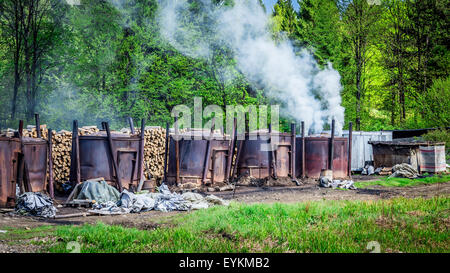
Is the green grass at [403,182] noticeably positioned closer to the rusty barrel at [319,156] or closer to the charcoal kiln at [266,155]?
the rusty barrel at [319,156]

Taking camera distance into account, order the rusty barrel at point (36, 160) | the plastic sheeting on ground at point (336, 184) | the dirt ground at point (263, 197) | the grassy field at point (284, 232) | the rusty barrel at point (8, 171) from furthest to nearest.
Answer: the plastic sheeting on ground at point (336, 184) < the rusty barrel at point (36, 160) < the rusty barrel at point (8, 171) < the dirt ground at point (263, 197) < the grassy field at point (284, 232)

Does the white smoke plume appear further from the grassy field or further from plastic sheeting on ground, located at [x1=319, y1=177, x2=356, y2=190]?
the grassy field

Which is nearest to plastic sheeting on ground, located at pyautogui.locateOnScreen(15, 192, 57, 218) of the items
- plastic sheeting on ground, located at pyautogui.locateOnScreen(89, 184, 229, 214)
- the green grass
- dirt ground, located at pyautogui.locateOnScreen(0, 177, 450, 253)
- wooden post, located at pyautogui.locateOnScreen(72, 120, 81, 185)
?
dirt ground, located at pyautogui.locateOnScreen(0, 177, 450, 253)

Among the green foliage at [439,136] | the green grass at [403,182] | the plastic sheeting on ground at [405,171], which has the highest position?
the green foliage at [439,136]

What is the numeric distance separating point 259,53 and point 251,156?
766 cm

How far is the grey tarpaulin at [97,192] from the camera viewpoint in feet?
33.2

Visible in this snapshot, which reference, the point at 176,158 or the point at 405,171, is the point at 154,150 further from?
the point at 405,171

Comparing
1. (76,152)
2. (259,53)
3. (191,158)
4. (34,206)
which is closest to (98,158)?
(76,152)

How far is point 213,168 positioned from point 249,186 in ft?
4.96

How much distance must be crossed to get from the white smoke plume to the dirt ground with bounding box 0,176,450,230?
5.41 meters

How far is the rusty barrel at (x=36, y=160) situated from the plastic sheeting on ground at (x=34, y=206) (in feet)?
3.95

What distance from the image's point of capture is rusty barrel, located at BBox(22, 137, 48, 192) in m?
10.3

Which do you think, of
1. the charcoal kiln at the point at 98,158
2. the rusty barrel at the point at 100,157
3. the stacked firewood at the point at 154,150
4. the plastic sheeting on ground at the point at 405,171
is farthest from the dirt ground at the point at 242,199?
the stacked firewood at the point at 154,150
